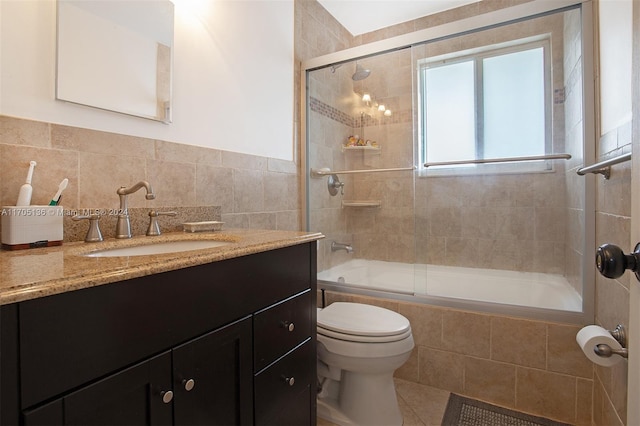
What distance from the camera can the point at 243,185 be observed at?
172 centimetres

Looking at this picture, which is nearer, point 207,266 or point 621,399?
point 207,266

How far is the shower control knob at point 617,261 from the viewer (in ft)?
1.60

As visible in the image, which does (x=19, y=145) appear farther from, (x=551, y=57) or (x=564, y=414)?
(x=551, y=57)

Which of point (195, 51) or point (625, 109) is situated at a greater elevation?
point (195, 51)

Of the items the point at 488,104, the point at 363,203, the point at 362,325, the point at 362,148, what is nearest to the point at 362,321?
the point at 362,325

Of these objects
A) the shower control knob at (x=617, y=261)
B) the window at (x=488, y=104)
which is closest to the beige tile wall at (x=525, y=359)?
the window at (x=488, y=104)

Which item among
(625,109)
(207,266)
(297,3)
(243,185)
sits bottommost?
(207,266)

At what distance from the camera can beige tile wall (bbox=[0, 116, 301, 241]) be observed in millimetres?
961

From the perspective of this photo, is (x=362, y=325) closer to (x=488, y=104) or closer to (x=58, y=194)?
(x=58, y=194)

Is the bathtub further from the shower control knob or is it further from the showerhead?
the showerhead

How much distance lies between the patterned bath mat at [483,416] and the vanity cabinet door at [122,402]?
4.46ft

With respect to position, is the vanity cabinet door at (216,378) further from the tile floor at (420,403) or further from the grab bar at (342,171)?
the grab bar at (342,171)

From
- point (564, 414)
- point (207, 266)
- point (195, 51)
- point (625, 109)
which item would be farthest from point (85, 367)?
point (564, 414)

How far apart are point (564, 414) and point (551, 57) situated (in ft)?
6.45
